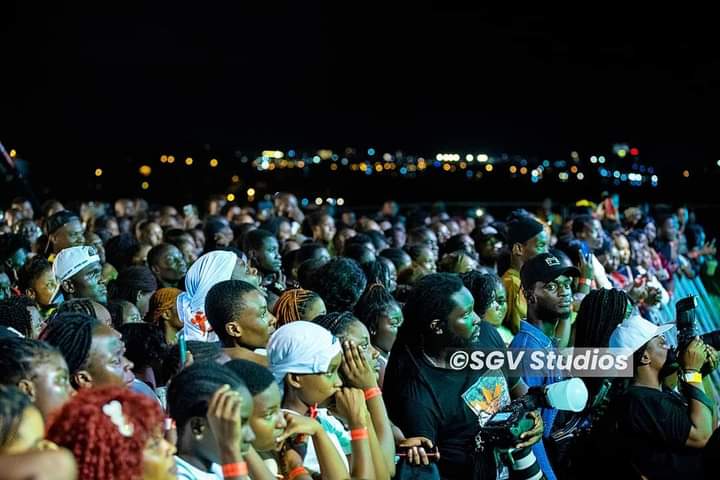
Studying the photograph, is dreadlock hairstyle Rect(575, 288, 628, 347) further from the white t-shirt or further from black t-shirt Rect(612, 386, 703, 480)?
the white t-shirt

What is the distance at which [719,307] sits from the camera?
13.8 m

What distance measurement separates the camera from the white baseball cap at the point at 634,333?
18.1 feet

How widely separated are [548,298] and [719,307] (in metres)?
7.92

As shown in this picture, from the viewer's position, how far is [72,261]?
759cm

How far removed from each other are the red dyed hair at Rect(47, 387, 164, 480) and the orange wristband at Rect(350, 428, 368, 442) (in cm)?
127

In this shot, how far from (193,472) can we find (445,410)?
169 centimetres

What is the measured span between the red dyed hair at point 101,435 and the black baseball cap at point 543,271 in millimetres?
4021

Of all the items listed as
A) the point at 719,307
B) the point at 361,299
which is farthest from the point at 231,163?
the point at 361,299

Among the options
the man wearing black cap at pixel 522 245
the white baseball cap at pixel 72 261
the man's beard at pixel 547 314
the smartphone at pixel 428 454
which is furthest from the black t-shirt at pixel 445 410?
the white baseball cap at pixel 72 261


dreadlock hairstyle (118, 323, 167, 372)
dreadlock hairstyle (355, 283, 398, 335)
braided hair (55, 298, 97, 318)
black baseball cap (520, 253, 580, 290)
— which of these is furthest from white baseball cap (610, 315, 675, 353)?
braided hair (55, 298, 97, 318)

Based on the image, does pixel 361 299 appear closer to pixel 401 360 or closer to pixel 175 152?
pixel 401 360

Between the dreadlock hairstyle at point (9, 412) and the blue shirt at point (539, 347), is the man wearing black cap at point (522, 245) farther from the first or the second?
the dreadlock hairstyle at point (9, 412)

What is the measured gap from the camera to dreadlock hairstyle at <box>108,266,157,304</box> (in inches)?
302

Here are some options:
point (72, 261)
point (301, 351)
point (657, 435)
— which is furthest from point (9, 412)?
point (72, 261)
